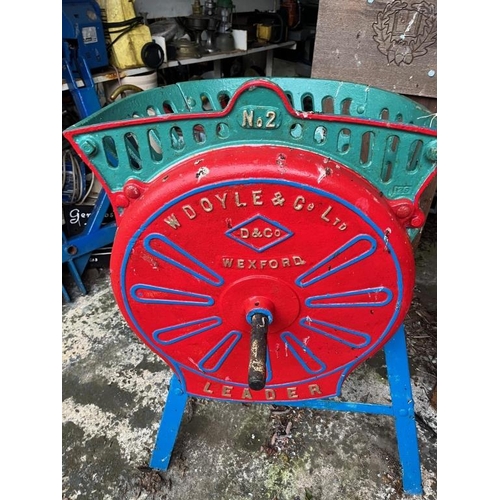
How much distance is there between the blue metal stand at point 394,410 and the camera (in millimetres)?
1320

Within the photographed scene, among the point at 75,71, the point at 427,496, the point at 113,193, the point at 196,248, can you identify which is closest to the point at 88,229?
the point at 75,71

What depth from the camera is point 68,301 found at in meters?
2.32

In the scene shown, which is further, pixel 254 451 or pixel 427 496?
pixel 254 451

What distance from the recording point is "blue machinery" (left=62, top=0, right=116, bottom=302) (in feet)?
6.76

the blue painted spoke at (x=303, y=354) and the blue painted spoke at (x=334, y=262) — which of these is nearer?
the blue painted spoke at (x=334, y=262)

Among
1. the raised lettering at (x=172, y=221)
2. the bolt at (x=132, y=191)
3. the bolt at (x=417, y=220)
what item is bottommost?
the bolt at (x=417, y=220)

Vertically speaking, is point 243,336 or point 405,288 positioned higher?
point 405,288

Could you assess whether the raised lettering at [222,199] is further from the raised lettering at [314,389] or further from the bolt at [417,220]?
the raised lettering at [314,389]

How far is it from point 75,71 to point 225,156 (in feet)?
5.49

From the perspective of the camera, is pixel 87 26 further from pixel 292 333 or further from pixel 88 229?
pixel 292 333

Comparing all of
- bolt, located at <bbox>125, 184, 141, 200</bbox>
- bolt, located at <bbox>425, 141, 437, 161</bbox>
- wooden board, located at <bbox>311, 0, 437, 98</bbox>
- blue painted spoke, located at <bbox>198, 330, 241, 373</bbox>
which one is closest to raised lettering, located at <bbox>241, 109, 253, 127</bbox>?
bolt, located at <bbox>125, 184, 141, 200</bbox>

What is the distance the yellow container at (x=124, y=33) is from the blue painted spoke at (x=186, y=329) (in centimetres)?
183

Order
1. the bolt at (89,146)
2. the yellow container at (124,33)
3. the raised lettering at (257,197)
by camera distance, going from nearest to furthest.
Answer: the raised lettering at (257,197) → the bolt at (89,146) → the yellow container at (124,33)

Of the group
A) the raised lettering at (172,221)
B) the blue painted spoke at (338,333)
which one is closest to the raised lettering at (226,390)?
the blue painted spoke at (338,333)
